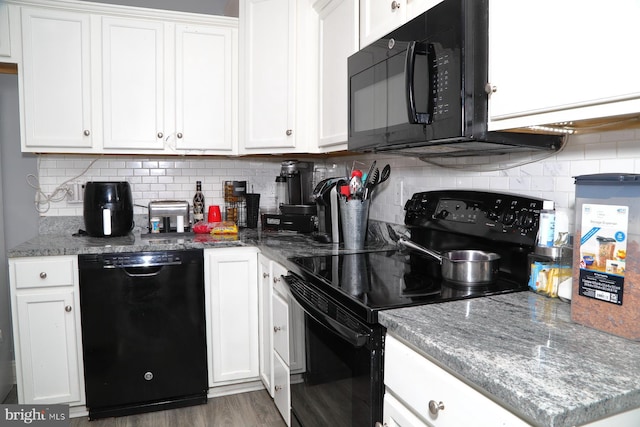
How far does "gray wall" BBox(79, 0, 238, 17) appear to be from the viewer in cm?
290

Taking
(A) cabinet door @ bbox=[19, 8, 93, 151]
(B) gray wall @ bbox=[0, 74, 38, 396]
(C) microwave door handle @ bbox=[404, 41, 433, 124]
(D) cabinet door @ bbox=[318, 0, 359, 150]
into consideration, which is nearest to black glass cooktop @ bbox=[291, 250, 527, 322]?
(C) microwave door handle @ bbox=[404, 41, 433, 124]

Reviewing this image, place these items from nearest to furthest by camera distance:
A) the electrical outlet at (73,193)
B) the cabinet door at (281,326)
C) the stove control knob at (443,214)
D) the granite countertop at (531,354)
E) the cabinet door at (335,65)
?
the granite countertop at (531,354), the stove control knob at (443,214), the cabinet door at (281,326), the cabinet door at (335,65), the electrical outlet at (73,193)

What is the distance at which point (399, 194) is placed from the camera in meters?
2.29

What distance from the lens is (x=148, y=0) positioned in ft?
9.64

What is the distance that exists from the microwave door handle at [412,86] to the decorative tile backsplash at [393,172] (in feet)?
1.36

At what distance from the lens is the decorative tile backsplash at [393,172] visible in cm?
127

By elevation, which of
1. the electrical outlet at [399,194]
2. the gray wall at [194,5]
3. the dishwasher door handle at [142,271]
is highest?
the gray wall at [194,5]

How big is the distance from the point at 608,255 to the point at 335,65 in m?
1.60

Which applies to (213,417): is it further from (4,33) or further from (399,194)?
(4,33)

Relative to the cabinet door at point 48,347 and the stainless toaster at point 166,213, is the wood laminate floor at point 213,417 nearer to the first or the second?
the cabinet door at point 48,347

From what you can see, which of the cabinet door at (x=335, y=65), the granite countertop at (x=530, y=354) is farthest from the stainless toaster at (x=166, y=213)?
the granite countertop at (x=530, y=354)

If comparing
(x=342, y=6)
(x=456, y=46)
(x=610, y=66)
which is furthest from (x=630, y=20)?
(x=342, y=6)

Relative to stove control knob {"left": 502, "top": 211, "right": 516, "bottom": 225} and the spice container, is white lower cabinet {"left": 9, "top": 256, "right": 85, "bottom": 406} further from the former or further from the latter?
the spice container

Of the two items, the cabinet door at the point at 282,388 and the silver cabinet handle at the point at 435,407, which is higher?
the silver cabinet handle at the point at 435,407
